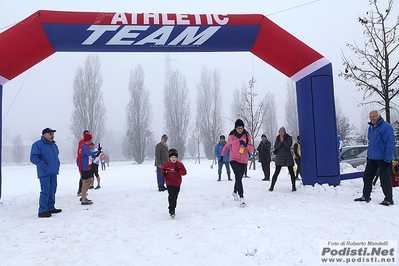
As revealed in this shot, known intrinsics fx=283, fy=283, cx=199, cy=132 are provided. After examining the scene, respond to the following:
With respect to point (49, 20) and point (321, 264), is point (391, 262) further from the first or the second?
point (49, 20)

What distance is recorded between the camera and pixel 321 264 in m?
3.46

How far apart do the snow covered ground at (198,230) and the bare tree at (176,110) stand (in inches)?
1252

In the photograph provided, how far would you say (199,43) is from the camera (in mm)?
8305

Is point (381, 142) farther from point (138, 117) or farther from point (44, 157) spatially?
point (138, 117)

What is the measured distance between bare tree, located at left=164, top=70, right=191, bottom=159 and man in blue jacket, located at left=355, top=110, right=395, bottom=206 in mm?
33335

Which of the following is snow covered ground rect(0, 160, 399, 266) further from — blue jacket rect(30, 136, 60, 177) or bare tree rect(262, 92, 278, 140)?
bare tree rect(262, 92, 278, 140)

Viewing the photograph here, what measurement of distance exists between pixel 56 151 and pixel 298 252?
552 centimetres

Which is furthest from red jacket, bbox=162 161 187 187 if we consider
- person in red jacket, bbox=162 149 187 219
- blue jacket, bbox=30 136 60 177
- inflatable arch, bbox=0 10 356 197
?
inflatable arch, bbox=0 10 356 197

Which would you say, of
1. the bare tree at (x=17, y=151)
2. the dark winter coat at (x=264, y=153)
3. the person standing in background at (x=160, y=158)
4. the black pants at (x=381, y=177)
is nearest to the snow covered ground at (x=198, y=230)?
the black pants at (x=381, y=177)

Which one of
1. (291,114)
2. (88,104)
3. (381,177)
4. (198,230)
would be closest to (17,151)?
(88,104)

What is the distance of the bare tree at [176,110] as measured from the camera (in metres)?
38.5

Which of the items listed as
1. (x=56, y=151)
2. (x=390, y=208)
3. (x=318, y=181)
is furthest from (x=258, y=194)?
(x=56, y=151)

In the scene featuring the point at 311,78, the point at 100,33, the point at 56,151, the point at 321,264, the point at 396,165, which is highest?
the point at 100,33

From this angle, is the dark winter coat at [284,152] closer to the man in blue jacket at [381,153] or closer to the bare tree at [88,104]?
the man in blue jacket at [381,153]
